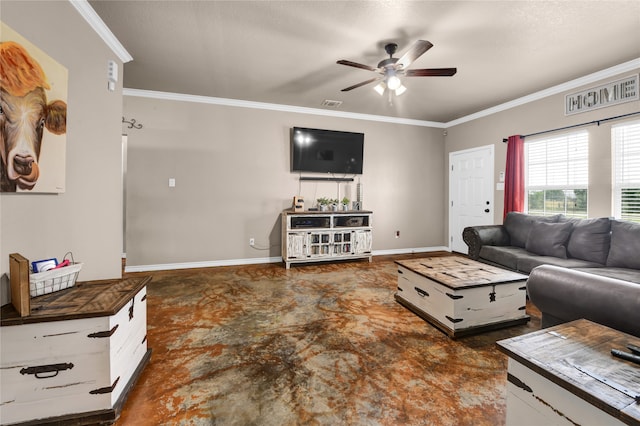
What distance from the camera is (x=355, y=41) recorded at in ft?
9.16

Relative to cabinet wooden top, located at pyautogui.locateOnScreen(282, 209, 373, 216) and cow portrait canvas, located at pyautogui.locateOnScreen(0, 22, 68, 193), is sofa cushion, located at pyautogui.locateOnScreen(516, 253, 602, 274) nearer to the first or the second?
cabinet wooden top, located at pyautogui.locateOnScreen(282, 209, 373, 216)

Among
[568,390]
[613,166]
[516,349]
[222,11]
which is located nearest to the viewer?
[568,390]

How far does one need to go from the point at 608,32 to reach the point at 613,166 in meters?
1.56

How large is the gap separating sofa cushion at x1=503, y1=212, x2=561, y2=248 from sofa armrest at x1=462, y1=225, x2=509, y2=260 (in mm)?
84

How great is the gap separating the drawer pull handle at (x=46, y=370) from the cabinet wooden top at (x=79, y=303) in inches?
8.8

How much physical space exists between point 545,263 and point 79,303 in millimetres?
3848

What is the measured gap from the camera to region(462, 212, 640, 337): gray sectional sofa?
53.4 inches

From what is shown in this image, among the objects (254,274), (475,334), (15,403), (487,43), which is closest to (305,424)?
(15,403)

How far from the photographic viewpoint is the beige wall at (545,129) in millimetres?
3377

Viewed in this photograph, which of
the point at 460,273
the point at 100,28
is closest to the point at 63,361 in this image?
the point at 100,28

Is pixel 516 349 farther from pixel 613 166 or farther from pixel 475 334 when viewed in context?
pixel 613 166

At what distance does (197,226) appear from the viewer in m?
4.44

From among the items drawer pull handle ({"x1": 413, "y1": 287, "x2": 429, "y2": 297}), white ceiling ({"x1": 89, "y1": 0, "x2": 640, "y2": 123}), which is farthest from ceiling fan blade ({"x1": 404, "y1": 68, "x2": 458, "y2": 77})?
drawer pull handle ({"x1": 413, "y1": 287, "x2": 429, "y2": 297})

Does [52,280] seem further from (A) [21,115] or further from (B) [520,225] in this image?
(B) [520,225]
